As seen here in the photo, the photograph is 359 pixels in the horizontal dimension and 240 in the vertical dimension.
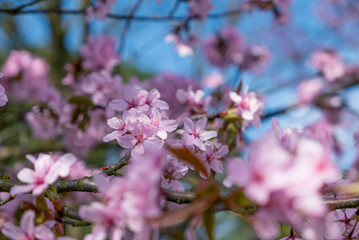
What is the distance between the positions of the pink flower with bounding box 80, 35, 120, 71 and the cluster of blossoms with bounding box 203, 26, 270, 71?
0.99m

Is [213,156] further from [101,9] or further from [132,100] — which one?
[101,9]

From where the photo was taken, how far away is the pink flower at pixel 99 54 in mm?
2123

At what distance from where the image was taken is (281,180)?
0.41 m

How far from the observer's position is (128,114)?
0.80 metres

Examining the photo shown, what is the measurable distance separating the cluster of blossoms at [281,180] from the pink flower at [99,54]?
1.74 meters

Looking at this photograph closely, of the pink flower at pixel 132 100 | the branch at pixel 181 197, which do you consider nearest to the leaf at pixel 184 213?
the branch at pixel 181 197

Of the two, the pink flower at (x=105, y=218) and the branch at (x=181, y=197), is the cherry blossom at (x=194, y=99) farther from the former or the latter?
the pink flower at (x=105, y=218)

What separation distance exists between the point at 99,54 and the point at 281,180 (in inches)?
75.4

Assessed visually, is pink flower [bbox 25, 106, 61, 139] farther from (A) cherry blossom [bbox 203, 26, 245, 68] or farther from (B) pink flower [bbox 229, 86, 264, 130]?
(A) cherry blossom [bbox 203, 26, 245, 68]

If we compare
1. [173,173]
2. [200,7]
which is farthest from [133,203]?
[200,7]

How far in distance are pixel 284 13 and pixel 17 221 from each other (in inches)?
72.9

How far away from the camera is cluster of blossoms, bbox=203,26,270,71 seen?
2.78m

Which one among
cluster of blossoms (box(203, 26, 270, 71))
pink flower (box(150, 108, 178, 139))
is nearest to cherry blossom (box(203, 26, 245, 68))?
cluster of blossoms (box(203, 26, 270, 71))

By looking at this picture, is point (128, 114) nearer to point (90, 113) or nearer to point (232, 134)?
point (232, 134)
